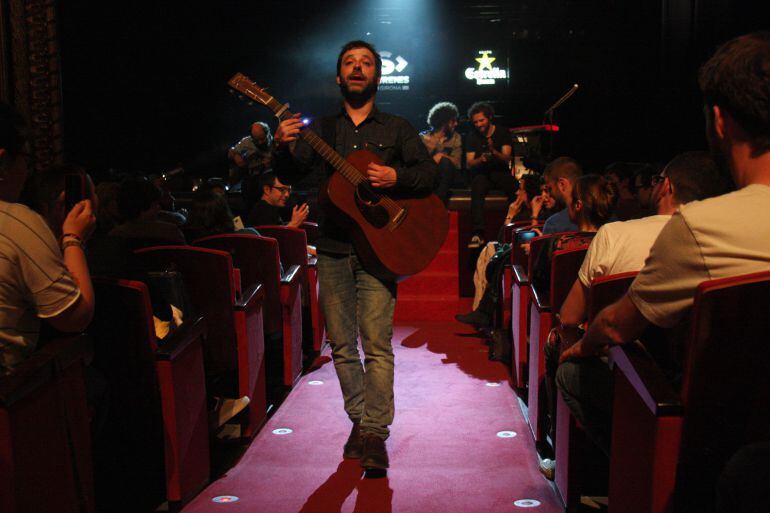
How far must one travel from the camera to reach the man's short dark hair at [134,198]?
3713 mm

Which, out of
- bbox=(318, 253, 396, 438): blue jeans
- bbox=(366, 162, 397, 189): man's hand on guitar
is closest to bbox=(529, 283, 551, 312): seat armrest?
bbox=(318, 253, 396, 438): blue jeans

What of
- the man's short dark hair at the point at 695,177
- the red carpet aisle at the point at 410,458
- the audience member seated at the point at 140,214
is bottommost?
the red carpet aisle at the point at 410,458

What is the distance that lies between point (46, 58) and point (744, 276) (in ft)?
14.0

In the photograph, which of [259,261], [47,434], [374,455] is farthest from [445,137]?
[47,434]

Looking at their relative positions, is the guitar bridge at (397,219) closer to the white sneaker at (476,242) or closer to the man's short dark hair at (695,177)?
the man's short dark hair at (695,177)

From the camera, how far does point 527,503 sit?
8.65ft

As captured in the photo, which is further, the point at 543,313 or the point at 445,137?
the point at 445,137

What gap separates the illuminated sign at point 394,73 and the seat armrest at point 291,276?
774cm

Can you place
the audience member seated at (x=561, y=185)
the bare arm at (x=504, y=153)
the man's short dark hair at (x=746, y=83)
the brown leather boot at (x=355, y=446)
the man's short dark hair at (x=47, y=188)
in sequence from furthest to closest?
the bare arm at (x=504, y=153), the audience member seated at (x=561, y=185), the brown leather boot at (x=355, y=446), the man's short dark hair at (x=47, y=188), the man's short dark hair at (x=746, y=83)

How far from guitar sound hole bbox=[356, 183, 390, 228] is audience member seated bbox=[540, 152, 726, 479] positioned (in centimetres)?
73

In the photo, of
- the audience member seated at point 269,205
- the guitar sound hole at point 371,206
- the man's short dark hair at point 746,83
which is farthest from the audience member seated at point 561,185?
the man's short dark hair at point 746,83

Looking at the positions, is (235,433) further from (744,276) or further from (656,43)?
(656,43)

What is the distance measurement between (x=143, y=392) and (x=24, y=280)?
68 cm

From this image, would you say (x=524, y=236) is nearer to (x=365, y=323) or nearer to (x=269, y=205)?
(x=365, y=323)
